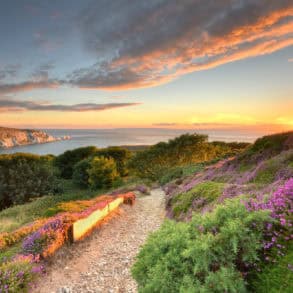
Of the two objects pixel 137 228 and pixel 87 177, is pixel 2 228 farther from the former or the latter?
pixel 87 177

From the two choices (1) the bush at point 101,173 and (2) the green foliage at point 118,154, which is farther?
(2) the green foliage at point 118,154

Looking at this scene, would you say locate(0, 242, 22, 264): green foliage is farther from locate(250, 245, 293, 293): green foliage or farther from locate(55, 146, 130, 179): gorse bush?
locate(55, 146, 130, 179): gorse bush

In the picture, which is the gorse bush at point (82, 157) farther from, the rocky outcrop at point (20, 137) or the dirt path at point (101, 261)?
the rocky outcrop at point (20, 137)

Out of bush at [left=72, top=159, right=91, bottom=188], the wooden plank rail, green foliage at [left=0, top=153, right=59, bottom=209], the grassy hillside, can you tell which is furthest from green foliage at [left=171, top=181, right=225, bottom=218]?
green foliage at [left=0, top=153, right=59, bottom=209]

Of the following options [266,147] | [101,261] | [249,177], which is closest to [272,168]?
[249,177]

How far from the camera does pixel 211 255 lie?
3.28 metres

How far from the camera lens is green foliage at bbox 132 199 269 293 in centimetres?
303

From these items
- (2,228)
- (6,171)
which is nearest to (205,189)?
(2,228)

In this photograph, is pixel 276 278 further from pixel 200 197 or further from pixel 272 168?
pixel 272 168

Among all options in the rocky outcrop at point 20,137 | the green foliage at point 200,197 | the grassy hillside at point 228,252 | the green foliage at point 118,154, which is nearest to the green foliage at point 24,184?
the green foliage at point 118,154

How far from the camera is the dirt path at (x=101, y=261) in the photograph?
599 centimetres

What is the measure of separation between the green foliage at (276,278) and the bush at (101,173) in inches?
996

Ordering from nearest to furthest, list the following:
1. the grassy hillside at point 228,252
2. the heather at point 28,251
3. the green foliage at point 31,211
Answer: the grassy hillside at point 228,252 < the heather at point 28,251 < the green foliage at point 31,211

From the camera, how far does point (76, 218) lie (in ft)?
29.8
